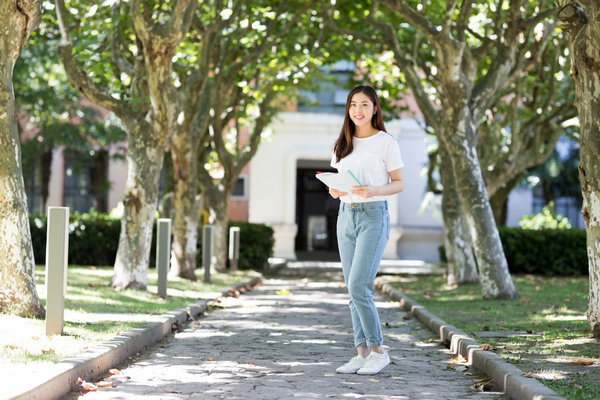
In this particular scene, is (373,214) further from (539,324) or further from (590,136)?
(539,324)

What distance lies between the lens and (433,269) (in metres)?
23.5

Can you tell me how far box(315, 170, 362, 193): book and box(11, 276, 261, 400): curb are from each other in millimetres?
2180

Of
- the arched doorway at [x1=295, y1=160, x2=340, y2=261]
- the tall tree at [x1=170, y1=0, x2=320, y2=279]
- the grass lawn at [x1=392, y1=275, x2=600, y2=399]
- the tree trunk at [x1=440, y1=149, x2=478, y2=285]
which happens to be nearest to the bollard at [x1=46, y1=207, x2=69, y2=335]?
the grass lawn at [x1=392, y1=275, x2=600, y2=399]

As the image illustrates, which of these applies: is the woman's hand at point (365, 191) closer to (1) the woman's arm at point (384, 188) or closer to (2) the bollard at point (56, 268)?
(1) the woman's arm at point (384, 188)

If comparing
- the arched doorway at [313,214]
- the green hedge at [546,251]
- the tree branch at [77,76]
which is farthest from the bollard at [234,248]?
the arched doorway at [313,214]

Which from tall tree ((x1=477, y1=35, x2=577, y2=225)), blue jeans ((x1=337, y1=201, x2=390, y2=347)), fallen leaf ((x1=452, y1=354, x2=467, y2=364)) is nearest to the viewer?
blue jeans ((x1=337, y1=201, x2=390, y2=347))

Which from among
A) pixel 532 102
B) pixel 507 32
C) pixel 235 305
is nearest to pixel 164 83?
pixel 235 305

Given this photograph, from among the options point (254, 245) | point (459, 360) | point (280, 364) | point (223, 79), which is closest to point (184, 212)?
point (223, 79)

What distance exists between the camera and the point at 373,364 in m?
6.41

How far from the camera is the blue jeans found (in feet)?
20.3

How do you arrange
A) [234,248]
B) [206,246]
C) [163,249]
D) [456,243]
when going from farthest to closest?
[234,248]
[456,243]
[206,246]
[163,249]

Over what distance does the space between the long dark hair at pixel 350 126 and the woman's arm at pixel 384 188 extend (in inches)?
15.7

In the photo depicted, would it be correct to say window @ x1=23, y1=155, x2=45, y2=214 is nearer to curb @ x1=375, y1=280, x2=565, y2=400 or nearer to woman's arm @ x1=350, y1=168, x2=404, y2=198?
curb @ x1=375, y1=280, x2=565, y2=400

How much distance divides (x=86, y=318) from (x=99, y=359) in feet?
7.57
